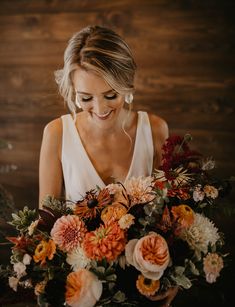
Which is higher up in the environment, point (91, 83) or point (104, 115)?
point (91, 83)

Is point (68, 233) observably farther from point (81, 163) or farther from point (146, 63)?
point (146, 63)

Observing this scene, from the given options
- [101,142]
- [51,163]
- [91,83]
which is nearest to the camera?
[91,83]

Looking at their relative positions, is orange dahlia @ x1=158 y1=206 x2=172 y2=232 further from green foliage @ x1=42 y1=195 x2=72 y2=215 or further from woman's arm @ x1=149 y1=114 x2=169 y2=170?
woman's arm @ x1=149 y1=114 x2=169 y2=170

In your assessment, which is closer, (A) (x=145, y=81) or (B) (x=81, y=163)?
(B) (x=81, y=163)

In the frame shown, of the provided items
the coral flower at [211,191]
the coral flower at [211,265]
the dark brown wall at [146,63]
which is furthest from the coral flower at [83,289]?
the dark brown wall at [146,63]

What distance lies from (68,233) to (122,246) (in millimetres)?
135

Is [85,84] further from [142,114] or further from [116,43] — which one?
[142,114]

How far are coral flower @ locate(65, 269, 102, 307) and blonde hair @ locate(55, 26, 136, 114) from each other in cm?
67

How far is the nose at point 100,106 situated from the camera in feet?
4.62

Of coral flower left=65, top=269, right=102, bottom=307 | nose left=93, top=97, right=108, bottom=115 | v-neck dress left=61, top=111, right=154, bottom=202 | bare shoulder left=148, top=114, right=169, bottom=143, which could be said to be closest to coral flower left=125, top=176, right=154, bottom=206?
A: coral flower left=65, top=269, right=102, bottom=307

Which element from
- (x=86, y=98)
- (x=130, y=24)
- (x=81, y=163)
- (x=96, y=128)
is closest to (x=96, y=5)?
(x=130, y=24)

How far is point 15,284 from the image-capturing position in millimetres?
1025

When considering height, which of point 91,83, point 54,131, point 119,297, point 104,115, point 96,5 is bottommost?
point 119,297

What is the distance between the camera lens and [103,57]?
54.7 inches
